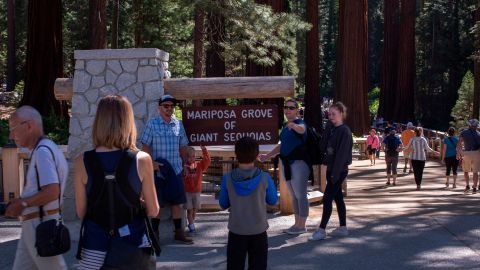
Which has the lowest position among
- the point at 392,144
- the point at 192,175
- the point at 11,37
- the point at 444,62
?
the point at 192,175

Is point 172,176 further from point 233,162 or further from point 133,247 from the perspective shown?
point 233,162

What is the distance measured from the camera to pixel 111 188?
13.2ft

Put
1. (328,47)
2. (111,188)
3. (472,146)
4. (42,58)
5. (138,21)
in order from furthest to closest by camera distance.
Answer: (328,47) → (138,21) → (42,58) → (472,146) → (111,188)

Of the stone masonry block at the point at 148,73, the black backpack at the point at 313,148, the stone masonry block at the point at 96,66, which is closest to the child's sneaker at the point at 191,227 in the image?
the black backpack at the point at 313,148

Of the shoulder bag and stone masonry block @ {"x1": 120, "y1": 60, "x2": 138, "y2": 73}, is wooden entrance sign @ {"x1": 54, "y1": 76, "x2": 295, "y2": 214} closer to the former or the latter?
stone masonry block @ {"x1": 120, "y1": 60, "x2": 138, "y2": 73}

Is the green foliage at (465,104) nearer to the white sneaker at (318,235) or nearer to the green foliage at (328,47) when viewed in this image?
the white sneaker at (318,235)

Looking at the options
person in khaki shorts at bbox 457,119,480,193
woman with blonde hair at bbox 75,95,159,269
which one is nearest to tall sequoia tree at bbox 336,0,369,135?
person in khaki shorts at bbox 457,119,480,193

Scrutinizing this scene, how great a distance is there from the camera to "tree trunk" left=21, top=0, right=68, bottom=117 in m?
19.6

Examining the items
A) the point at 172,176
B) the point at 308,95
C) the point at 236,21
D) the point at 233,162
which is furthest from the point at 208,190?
the point at 308,95

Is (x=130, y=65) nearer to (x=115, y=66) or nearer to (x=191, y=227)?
(x=115, y=66)

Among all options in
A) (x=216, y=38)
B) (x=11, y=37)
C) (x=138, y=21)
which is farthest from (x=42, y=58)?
(x=11, y=37)

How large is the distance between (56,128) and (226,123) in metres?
9.07

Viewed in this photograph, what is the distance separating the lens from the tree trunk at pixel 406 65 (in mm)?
41500

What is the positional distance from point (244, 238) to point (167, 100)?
274 centimetres
